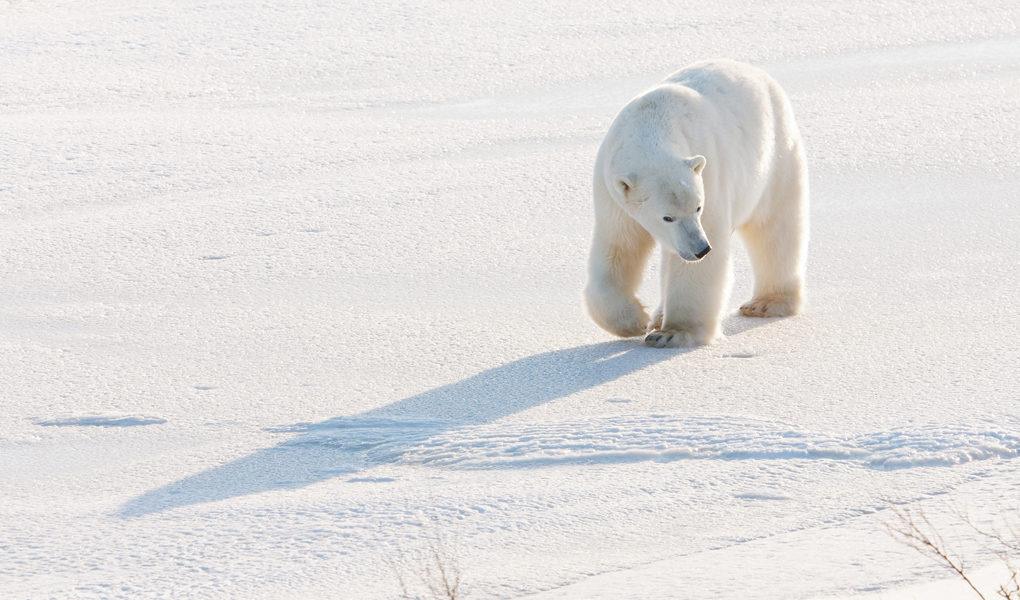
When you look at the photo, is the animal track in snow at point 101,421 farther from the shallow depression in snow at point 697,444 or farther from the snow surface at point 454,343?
the shallow depression in snow at point 697,444

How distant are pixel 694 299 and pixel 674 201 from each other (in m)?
0.41

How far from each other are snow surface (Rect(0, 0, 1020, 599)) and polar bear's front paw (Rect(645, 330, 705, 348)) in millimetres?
63

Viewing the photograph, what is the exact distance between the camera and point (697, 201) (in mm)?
3760

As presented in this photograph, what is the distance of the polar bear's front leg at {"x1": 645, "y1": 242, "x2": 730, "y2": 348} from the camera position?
403cm

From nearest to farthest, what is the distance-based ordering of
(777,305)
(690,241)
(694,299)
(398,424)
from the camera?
(398,424), (690,241), (694,299), (777,305)

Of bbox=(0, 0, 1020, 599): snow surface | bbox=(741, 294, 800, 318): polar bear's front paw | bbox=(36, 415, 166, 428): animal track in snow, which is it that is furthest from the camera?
bbox=(741, 294, 800, 318): polar bear's front paw

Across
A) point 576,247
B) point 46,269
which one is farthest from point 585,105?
point 46,269

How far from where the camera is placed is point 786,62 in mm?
8070

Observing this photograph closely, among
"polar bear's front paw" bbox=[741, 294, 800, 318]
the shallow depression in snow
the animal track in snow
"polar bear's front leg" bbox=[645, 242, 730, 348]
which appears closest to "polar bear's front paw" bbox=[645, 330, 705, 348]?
"polar bear's front leg" bbox=[645, 242, 730, 348]

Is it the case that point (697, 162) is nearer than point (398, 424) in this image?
No

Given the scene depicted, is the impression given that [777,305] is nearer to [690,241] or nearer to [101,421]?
[690,241]

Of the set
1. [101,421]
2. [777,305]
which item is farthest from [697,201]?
[101,421]

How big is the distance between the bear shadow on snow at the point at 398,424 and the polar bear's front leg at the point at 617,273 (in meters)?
0.08

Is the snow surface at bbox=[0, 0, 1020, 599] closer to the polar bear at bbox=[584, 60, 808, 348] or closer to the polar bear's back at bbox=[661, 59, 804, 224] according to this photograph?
the polar bear at bbox=[584, 60, 808, 348]
